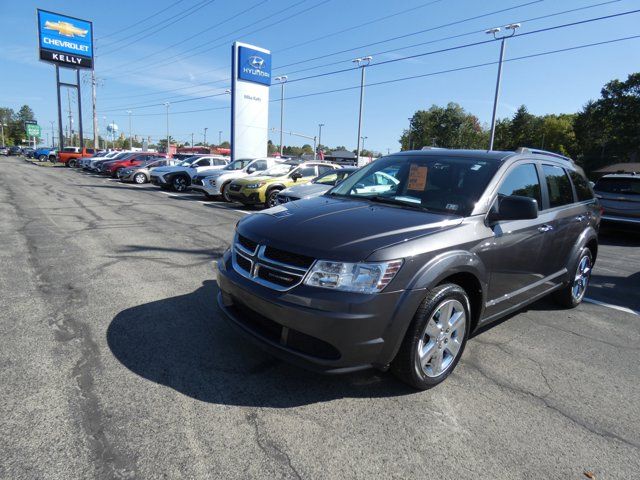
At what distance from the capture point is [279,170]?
47.0ft

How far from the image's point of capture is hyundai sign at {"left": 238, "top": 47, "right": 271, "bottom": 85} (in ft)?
80.7

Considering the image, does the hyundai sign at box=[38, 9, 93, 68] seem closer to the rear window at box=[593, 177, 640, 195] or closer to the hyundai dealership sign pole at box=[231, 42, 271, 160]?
the hyundai dealership sign pole at box=[231, 42, 271, 160]

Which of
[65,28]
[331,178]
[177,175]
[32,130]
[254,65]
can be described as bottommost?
[177,175]

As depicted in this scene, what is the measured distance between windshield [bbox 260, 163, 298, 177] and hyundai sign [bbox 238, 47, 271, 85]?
1284cm

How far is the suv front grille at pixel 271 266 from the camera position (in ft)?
8.87

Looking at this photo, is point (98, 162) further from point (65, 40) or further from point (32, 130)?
point (32, 130)

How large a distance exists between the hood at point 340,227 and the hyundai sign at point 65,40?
5613 cm

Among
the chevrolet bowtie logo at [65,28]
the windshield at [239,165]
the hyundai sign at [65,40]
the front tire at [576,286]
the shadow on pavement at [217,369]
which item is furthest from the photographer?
the chevrolet bowtie logo at [65,28]

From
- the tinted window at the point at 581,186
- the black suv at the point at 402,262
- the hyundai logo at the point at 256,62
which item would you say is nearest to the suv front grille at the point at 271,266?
the black suv at the point at 402,262

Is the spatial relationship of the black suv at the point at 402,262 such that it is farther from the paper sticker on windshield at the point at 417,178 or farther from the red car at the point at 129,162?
the red car at the point at 129,162

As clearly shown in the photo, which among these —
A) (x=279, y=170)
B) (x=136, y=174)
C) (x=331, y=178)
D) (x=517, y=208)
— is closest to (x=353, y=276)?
(x=517, y=208)

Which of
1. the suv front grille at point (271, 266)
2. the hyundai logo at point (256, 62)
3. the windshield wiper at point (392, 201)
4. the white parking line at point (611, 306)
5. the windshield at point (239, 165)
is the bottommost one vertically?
the white parking line at point (611, 306)

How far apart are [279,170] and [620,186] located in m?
9.92

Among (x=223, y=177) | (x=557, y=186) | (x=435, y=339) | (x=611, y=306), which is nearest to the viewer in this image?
(x=435, y=339)
